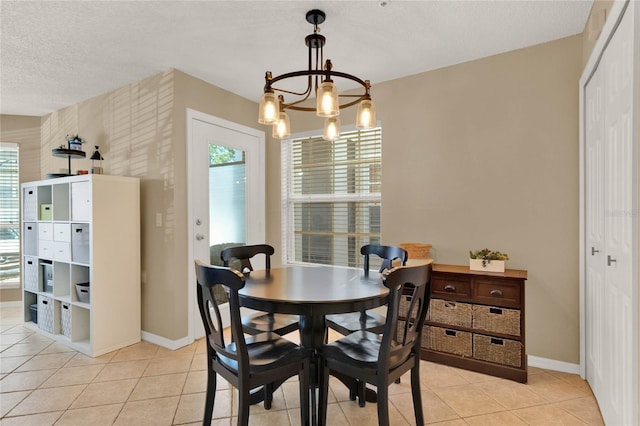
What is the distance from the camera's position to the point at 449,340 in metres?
2.68

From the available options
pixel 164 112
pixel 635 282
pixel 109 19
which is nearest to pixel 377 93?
pixel 164 112

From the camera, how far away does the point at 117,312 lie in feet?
10.2

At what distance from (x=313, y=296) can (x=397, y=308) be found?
16.6 inches

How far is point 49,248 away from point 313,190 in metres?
2.75

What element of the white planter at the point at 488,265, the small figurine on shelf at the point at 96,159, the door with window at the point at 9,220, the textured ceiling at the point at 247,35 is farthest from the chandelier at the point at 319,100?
the door with window at the point at 9,220

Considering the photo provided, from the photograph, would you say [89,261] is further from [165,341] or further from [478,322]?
[478,322]

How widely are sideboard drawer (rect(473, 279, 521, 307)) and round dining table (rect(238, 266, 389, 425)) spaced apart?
0.86 meters

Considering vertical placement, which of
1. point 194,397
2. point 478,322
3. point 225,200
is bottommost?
point 194,397

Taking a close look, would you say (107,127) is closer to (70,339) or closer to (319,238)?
(70,339)

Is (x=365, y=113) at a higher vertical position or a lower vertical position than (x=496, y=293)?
higher

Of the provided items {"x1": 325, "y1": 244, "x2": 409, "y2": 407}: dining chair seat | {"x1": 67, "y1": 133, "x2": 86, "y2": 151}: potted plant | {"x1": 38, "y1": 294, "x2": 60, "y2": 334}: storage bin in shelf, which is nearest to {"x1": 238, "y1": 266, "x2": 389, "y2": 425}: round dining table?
{"x1": 325, "y1": 244, "x2": 409, "y2": 407}: dining chair seat

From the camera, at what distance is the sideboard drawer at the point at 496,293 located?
8.04 ft

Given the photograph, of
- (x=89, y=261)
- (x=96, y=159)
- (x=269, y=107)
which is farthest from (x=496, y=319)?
(x=96, y=159)

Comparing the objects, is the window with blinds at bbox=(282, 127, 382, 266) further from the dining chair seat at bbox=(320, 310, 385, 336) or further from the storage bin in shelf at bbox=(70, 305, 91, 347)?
the storage bin in shelf at bbox=(70, 305, 91, 347)
